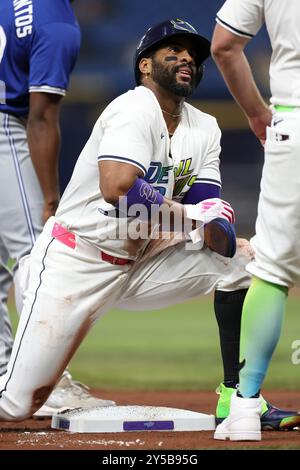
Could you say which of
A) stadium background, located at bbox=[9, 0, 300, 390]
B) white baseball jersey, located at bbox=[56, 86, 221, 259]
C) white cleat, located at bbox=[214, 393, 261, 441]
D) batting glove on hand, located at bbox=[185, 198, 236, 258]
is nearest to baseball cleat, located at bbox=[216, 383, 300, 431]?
white cleat, located at bbox=[214, 393, 261, 441]

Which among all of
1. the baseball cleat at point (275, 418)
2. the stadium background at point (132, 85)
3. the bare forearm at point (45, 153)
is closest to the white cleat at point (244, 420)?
the baseball cleat at point (275, 418)

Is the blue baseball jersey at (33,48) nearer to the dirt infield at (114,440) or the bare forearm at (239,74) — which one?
the bare forearm at (239,74)

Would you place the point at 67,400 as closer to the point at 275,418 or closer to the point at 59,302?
the point at 59,302

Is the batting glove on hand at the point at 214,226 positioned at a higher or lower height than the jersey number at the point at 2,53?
lower

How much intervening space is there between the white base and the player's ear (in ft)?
4.27

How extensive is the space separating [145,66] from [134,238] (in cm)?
69

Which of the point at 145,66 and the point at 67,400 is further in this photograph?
the point at 67,400

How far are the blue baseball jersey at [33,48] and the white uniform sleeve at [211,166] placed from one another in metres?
0.85

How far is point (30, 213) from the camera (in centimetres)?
425

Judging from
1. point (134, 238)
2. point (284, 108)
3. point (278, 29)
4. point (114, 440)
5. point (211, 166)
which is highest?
point (278, 29)

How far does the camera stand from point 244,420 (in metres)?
2.93

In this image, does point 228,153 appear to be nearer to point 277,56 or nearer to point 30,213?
point 30,213

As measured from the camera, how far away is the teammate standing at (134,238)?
11.3 feet

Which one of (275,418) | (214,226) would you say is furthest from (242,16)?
(275,418)
